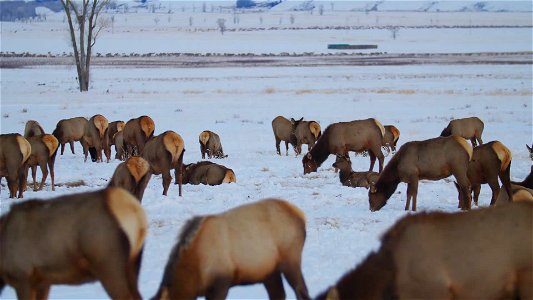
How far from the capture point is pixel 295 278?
8.14m

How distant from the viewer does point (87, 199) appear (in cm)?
773

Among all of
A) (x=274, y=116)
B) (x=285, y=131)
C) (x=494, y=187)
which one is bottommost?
(x=274, y=116)

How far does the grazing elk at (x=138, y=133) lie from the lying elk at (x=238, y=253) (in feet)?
47.1

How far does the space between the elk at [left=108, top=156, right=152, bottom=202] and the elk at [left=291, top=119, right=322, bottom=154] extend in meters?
12.2

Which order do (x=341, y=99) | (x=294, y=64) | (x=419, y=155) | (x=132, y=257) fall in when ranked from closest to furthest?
(x=132, y=257)
(x=419, y=155)
(x=341, y=99)
(x=294, y=64)

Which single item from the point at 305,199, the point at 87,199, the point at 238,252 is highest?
the point at 87,199

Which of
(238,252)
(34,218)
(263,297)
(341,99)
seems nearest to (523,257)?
(238,252)

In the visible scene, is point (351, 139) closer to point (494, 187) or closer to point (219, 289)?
point (494, 187)

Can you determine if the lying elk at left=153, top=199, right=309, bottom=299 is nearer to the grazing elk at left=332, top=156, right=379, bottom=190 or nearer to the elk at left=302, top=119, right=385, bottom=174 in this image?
the grazing elk at left=332, top=156, right=379, bottom=190

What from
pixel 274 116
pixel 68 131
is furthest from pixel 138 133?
pixel 274 116

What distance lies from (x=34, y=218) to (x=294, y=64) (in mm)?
66980

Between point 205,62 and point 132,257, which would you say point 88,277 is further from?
point 205,62

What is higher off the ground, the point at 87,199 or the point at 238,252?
the point at 87,199

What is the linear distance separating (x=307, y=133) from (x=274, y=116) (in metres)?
9.27
